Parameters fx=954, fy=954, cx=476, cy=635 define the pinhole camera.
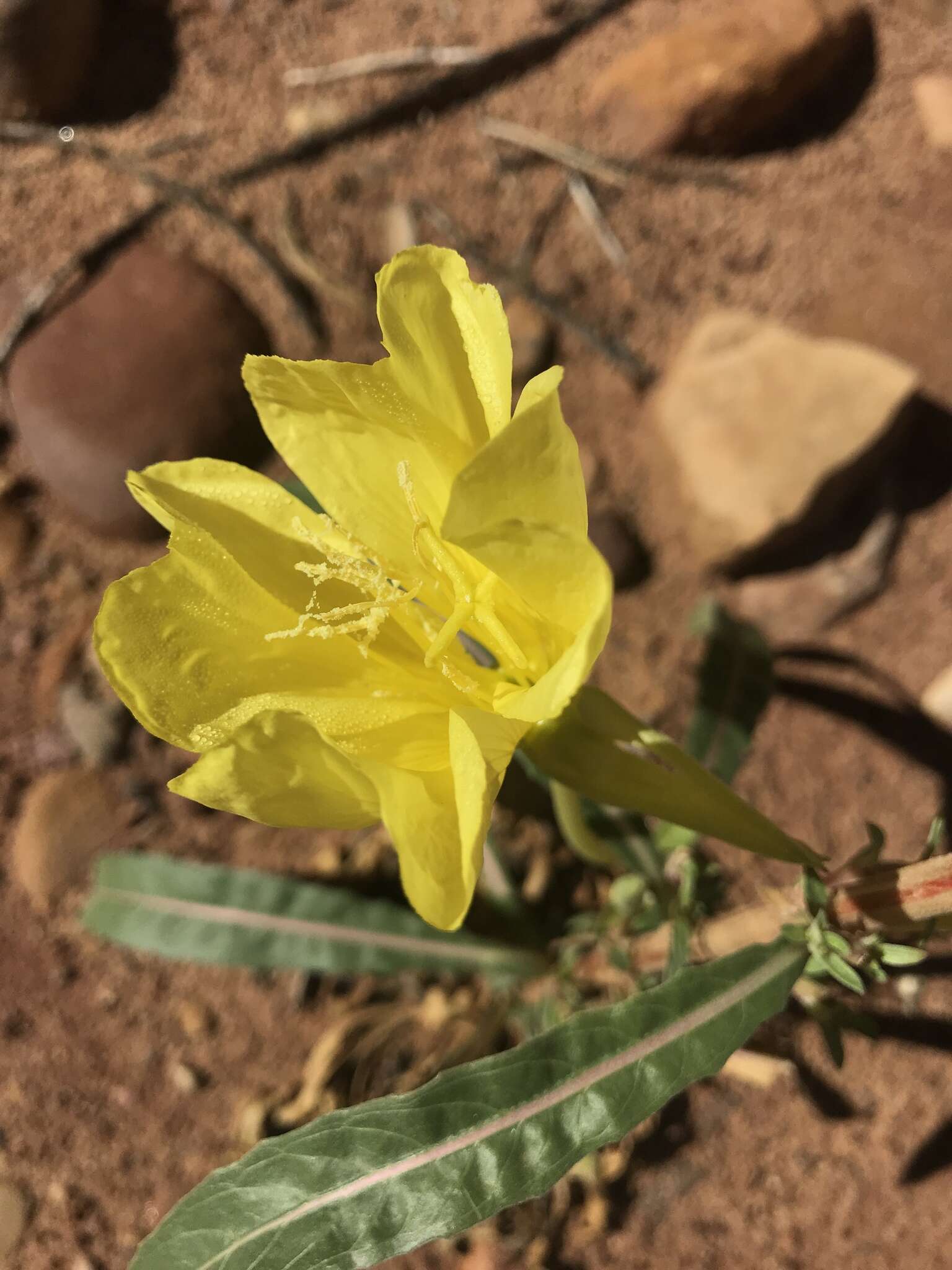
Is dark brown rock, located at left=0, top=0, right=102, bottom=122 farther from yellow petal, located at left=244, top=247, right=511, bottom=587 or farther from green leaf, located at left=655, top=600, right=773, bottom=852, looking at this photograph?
green leaf, located at left=655, top=600, right=773, bottom=852

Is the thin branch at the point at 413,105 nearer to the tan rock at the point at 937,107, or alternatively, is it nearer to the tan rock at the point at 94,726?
the tan rock at the point at 937,107

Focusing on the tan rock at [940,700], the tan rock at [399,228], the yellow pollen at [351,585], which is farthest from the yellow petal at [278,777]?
the tan rock at [399,228]

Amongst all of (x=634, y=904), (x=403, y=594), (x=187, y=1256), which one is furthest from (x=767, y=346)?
(x=187, y=1256)

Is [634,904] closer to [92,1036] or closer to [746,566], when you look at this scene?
[746,566]

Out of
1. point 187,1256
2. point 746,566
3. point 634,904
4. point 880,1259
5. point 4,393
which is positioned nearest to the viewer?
point 187,1256

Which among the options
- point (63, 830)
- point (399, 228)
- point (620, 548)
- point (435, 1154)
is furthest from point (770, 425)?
point (63, 830)

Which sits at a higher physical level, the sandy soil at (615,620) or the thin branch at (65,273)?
the thin branch at (65,273)
